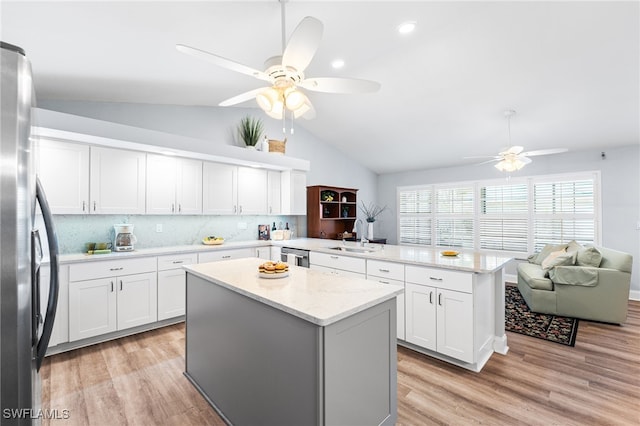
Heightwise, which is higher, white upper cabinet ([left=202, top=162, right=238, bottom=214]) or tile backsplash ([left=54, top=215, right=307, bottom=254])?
white upper cabinet ([left=202, top=162, right=238, bottom=214])

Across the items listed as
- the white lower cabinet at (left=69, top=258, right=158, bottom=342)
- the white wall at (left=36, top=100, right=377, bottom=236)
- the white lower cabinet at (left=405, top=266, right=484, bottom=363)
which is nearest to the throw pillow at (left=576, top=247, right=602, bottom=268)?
the white lower cabinet at (left=405, top=266, right=484, bottom=363)

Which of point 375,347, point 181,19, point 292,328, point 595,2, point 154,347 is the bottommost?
point 154,347

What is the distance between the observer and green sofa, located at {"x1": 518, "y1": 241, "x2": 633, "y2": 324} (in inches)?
136

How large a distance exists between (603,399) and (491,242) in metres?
4.20

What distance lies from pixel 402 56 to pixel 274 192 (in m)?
2.90

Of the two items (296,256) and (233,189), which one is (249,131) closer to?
(233,189)

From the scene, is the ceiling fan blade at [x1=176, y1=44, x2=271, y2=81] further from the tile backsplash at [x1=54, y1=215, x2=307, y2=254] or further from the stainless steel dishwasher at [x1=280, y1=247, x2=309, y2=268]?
the tile backsplash at [x1=54, y1=215, x2=307, y2=254]

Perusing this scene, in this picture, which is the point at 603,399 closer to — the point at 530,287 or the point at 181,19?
the point at 530,287

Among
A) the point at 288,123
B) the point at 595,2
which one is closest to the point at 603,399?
the point at 595,2

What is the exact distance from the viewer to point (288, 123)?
568 cm

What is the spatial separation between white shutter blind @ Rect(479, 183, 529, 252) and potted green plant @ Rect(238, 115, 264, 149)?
469cm

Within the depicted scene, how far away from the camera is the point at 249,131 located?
468 cm

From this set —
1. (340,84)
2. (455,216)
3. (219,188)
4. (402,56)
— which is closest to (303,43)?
(340,84)

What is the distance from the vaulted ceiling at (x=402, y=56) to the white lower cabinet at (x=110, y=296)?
193 centimetres
